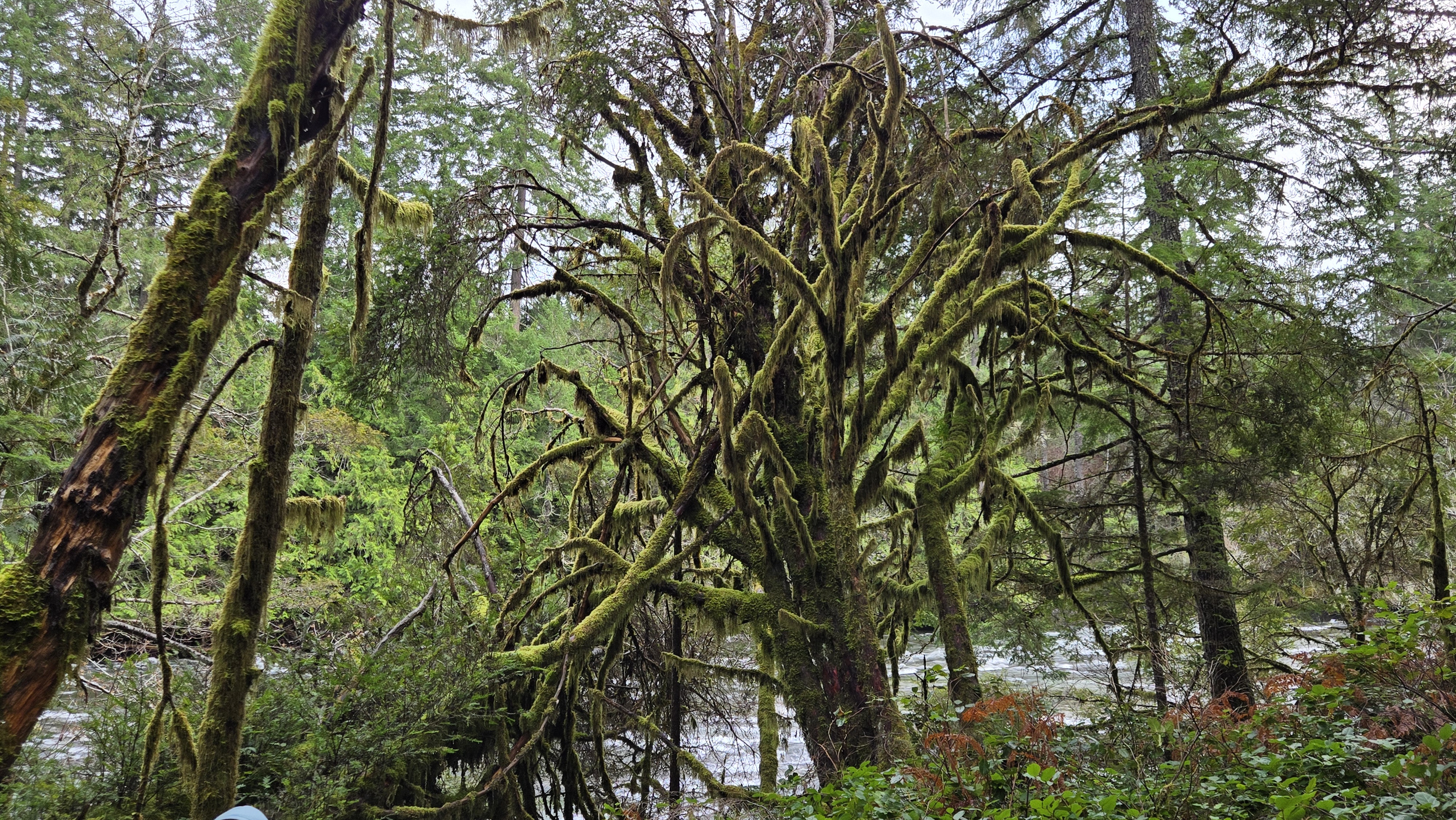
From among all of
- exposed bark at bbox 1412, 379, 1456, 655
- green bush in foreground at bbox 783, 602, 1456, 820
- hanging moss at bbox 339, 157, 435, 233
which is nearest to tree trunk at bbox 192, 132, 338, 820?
hanging moss at bbox 339, 157, 435, 233

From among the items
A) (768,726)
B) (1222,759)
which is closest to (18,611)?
(768,726)

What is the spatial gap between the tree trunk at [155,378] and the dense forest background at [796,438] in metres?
0.02

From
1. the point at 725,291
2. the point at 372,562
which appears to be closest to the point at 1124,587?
the point at 725,291

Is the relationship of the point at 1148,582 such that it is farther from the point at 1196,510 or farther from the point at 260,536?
the point at 260,536

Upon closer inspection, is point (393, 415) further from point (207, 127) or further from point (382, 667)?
point (382, 667)

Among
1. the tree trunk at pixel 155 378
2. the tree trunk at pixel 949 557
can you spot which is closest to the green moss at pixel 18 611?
the tree trunk at pixel 155 378

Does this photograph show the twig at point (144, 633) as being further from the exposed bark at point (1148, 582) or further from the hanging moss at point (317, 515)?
the exposed bark at point (1148, 582)

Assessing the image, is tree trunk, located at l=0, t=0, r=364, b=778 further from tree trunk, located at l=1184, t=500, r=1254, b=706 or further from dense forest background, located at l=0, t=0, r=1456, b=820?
tree trunk, located at l=1184, t=500, r=1254, b=706

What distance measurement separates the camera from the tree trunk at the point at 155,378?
2900mm

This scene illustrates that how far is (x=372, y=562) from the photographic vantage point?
1462cm

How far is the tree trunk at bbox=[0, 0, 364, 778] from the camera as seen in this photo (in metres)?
2.90

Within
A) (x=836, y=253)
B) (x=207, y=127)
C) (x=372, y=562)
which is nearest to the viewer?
(x=836, y=253)

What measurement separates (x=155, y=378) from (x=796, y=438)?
183 inches

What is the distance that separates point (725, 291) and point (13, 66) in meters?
18.4
